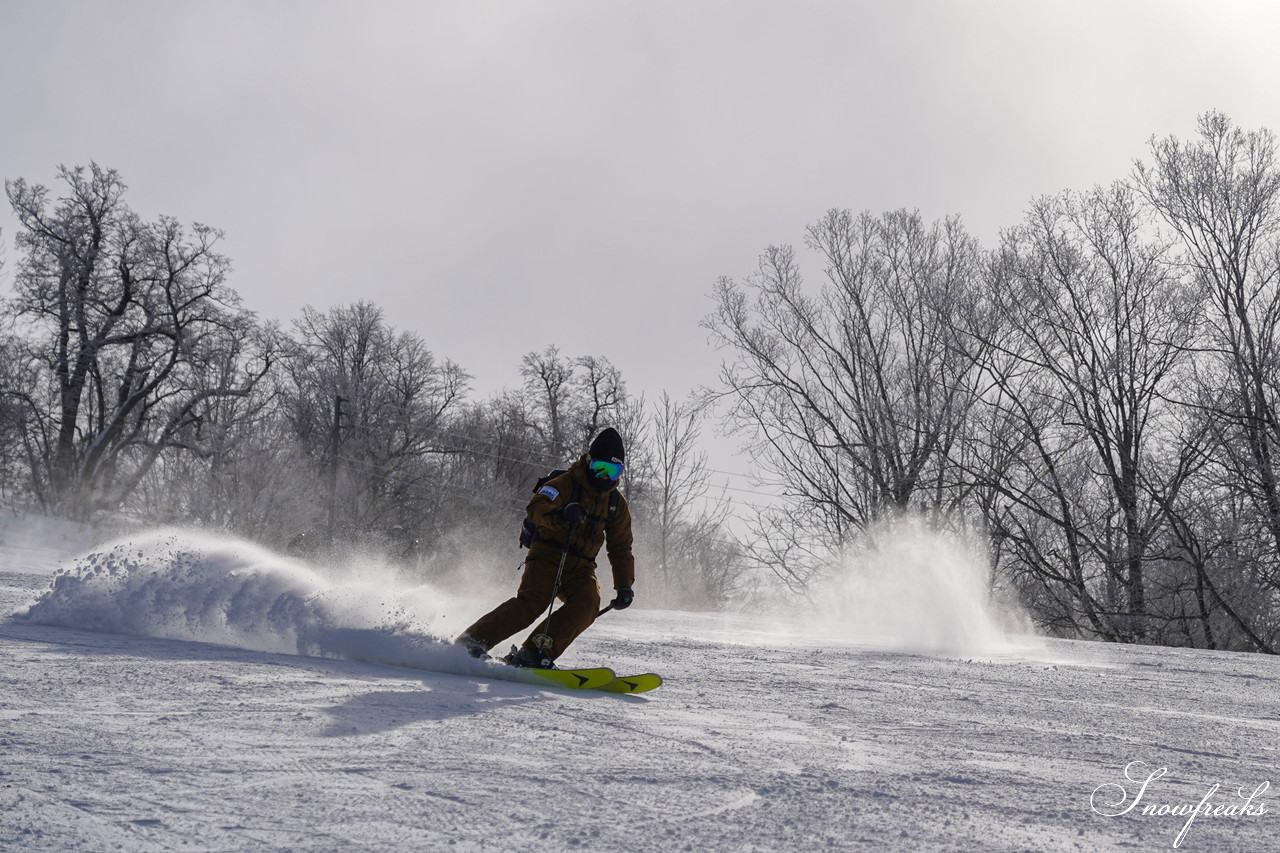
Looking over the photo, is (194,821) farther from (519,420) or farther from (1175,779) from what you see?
(519,420)

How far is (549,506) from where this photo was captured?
5621 mm

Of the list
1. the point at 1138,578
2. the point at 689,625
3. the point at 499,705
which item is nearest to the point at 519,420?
the point at 1138,578

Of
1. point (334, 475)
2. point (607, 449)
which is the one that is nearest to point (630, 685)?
point (607, 449)

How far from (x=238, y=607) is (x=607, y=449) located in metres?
2.38

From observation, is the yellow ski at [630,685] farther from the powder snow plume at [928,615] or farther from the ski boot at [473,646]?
the powder snow plume at [928,615]

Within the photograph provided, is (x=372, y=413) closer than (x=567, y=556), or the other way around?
(x=567, y=556)

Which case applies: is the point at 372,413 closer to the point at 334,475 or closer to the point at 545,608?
the point at 334,475

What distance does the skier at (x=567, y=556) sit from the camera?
17.7 ft

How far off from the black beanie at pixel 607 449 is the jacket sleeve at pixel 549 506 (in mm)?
285

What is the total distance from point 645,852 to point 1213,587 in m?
22.6

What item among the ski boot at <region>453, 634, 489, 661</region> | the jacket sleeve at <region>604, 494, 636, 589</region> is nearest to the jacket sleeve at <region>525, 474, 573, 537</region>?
the jacket sleeve at <region>604, 494, 636, 589</region>

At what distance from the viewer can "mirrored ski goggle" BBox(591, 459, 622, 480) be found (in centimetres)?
575

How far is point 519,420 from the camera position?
42000mm

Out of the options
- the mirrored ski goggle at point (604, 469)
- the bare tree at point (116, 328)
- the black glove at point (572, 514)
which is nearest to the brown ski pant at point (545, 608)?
the black glove at point (572, 514)
